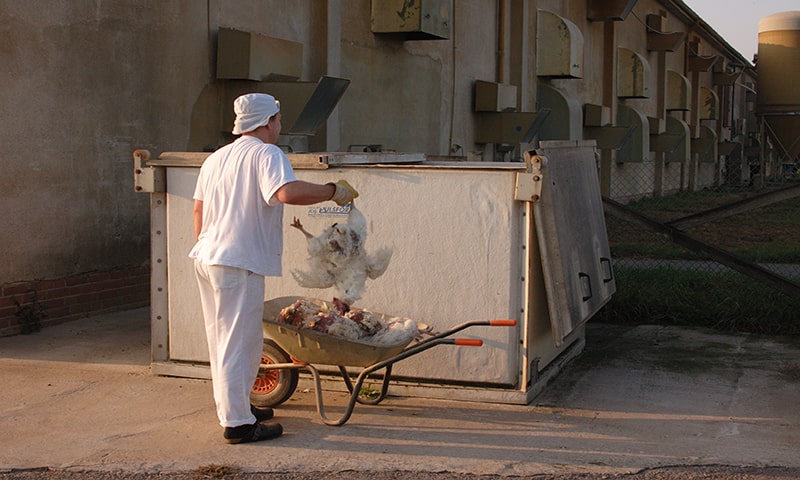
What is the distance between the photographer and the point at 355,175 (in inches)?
245

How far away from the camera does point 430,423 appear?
5.70m

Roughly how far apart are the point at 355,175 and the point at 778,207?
1931cm

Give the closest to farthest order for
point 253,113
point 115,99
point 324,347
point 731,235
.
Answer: point 253,113, point 324,347, point 115,99, point 731,235

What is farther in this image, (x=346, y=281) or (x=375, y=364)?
(x=346, y=281)

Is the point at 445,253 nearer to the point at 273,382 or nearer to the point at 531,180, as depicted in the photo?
the point at 531,180

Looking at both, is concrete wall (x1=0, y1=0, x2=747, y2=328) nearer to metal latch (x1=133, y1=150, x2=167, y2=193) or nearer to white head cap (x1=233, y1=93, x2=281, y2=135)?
metal latch (x1=133, y1=150, x2=167, y2=193)

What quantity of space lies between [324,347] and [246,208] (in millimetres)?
909

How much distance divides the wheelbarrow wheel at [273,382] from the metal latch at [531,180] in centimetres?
169

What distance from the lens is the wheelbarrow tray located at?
5.42 metres

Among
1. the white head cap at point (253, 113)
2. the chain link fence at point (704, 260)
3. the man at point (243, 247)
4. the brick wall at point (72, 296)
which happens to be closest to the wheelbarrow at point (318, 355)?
the man at point (243, 247)

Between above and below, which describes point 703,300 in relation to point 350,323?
below

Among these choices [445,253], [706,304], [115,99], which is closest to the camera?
[445,253]

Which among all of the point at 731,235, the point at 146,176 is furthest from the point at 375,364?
the point at 731,235

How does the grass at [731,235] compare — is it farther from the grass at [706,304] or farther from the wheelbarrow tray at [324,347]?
the wheelbarrow tray at [324,347]
